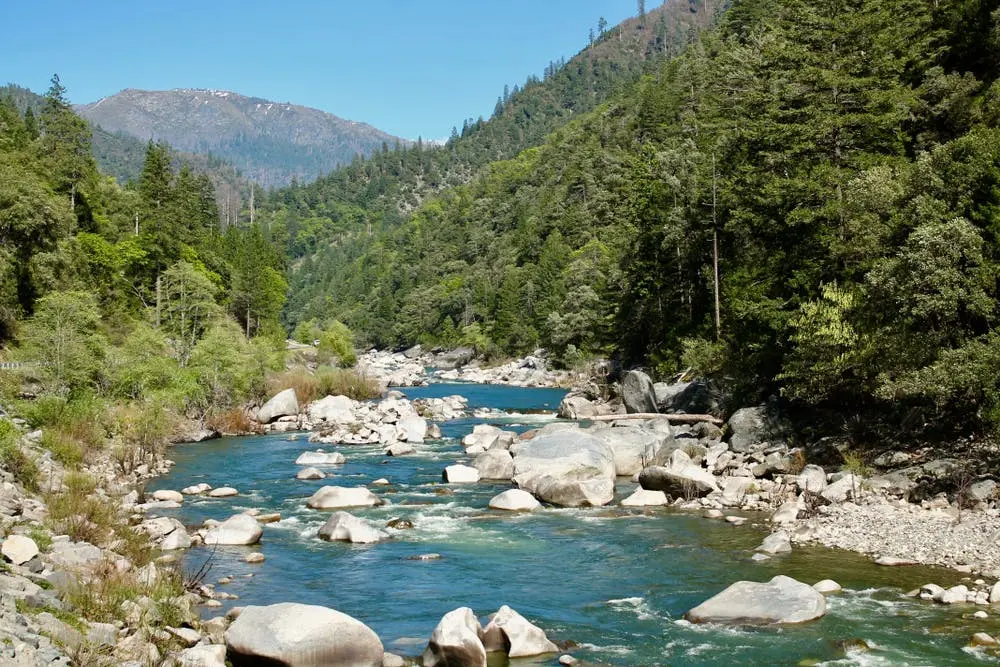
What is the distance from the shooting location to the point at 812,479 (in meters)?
23.0

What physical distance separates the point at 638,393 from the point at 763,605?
27470 millimetres

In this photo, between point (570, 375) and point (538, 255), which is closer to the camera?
point (570, 375)

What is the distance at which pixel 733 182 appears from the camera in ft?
135

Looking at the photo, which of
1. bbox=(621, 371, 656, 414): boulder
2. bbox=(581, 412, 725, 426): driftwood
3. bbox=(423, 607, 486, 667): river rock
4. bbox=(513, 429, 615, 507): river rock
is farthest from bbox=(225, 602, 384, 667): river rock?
bbox=(621, 371, 656, 414): boulder

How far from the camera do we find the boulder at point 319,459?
31672mm

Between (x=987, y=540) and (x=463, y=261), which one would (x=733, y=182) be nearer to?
(x=987, y=540)

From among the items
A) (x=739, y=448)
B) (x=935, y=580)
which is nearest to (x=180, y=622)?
(x=935, y=580)

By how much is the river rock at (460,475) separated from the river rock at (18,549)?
16350mm

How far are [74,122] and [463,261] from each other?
261 feet

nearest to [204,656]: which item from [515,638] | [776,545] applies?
[515,638]

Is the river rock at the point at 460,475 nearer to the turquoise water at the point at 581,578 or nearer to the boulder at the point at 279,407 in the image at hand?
the turquoise water at the point at 581,578

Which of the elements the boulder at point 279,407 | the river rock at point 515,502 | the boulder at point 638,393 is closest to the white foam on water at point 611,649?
the river rock at point 515,502

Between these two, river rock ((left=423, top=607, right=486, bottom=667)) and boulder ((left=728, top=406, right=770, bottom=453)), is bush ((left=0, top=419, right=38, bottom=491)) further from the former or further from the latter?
boulder ((left=728, top=406, right=770, bottom=453))

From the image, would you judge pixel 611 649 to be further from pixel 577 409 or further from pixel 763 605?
pixel 577 409
